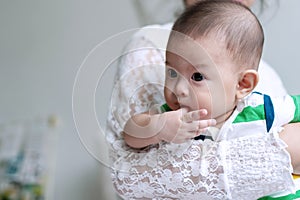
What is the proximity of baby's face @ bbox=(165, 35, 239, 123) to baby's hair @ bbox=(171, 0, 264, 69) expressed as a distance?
16 millimetres

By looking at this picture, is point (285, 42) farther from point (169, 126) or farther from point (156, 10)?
point (169, 126)

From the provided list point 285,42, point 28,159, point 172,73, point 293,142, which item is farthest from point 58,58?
point 293,142

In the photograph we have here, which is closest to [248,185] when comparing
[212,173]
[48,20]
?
[212,173]

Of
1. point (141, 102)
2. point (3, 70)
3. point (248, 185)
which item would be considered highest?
point (3, 70)

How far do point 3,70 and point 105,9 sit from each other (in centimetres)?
44

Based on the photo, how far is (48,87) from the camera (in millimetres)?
1602

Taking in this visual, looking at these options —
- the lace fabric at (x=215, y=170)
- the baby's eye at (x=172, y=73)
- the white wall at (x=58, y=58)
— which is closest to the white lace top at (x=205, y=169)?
the lace fabric at (x=215, y=170)

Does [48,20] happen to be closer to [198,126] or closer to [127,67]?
[127,67]

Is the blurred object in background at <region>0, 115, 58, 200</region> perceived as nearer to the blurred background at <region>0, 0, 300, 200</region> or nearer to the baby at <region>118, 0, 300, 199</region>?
the blurred background at <region>0, 0, 300, 200</region>

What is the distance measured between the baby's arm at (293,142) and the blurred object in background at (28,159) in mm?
1071

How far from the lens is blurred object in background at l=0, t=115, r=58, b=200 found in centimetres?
158

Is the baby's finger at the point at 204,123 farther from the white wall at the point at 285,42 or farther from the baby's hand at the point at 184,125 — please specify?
the white wall at the point at 285,42

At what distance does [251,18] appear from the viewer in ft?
2.40

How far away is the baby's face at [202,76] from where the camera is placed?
67 cm
